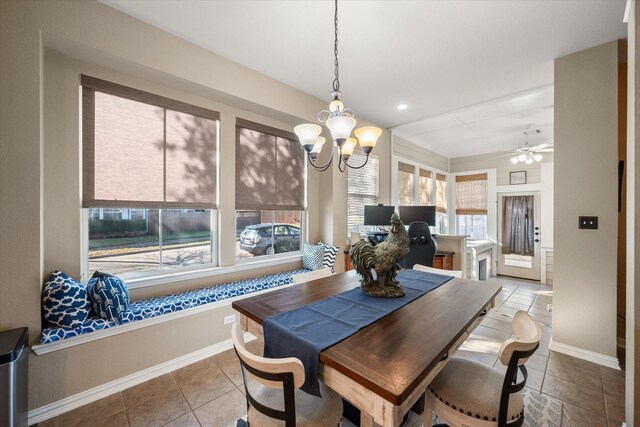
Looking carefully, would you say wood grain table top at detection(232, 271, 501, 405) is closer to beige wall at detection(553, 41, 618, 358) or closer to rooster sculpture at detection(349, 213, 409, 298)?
rooster sculpture at detection(349, 213, 409, 298)

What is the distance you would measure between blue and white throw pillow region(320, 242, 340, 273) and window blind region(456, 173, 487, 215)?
4.49 m

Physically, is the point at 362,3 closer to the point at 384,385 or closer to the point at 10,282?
the point at 384,385

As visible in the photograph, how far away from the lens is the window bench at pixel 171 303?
1.85 meters

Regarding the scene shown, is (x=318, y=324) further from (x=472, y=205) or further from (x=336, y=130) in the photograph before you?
(x=472, y=205)

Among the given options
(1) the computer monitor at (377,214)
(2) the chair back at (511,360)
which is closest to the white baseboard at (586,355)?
(2) the chair back at (511,360)

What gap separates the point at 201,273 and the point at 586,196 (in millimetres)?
4015

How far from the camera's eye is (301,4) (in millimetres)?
2014

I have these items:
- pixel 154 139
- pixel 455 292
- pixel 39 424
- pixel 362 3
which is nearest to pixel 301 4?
pixel 362 3

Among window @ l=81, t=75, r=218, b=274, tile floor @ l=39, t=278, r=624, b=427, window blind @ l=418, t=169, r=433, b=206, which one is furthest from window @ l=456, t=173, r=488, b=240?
window @ l=81, t=75, r=218, b=274

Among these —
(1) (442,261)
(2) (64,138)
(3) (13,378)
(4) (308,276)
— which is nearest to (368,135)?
(4) (308,276)

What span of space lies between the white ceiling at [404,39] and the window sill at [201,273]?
2.33 meters

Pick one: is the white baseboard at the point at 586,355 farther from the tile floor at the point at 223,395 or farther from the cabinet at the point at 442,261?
the cabinet at the point at 442,261

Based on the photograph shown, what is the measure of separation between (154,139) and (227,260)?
4.95 feet

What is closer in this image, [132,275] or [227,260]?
[132,275]
